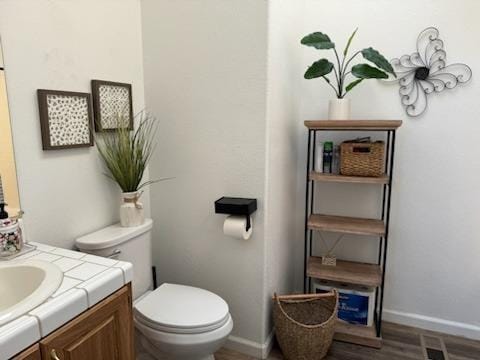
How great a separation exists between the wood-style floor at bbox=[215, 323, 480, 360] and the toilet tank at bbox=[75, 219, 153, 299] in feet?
2.18

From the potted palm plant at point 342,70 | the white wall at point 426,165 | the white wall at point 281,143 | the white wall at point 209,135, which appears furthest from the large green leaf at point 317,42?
the white wall at point 426,165

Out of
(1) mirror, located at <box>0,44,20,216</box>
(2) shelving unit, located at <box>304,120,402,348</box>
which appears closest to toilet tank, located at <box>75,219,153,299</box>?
(1) mirror, located at <box>0,44,20,216</box>

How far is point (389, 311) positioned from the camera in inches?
94.7

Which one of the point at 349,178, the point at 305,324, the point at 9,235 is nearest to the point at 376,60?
the point at 349,178

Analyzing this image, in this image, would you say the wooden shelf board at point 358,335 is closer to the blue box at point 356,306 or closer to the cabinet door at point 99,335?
the blue box at point 356,306

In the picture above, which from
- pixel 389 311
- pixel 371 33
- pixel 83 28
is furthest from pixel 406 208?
pixel 83 28

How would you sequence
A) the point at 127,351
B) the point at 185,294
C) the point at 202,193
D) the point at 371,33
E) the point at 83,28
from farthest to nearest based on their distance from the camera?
the point at 371,33 < the point at 202,193 < the point at 185,294 < the point at 83,28 < the point at 127,351

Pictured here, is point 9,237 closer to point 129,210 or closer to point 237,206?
point 129,210

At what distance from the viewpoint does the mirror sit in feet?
4.47

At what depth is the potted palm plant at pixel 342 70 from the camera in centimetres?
188

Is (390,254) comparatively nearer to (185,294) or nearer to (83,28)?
(185,294)

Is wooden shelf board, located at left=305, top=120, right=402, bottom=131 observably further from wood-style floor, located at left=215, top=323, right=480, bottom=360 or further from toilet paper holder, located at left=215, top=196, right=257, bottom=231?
wood-style floor, located at left=215, top=323, right=480, bottom=360

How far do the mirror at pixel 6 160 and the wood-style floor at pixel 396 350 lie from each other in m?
1.39

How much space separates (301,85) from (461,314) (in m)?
1.84
